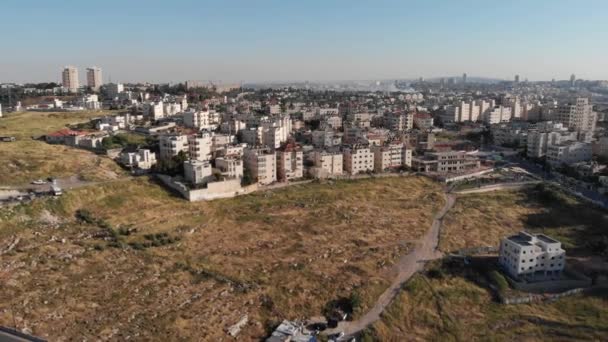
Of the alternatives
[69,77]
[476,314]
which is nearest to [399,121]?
[476,314]

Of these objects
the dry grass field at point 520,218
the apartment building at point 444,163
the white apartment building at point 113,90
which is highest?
the white apartment building at point 113,90

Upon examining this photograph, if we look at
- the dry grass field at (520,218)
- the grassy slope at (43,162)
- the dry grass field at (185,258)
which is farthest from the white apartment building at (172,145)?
the dry grass field at (520,218)

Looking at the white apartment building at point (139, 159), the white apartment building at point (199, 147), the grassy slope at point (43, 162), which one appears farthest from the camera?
the white apartment building at point (199, 147)

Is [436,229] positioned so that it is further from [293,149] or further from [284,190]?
[293,149]

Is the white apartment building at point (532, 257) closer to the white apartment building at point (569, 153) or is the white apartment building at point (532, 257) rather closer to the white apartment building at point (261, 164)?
the white apartment building at point (261, 164)

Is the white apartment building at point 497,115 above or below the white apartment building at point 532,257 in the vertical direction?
above

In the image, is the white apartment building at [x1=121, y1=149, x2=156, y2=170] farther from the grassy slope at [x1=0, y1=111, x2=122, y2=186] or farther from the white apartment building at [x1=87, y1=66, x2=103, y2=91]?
the white apartment building at [x1=87, y1=66, x2=103, y2=91]

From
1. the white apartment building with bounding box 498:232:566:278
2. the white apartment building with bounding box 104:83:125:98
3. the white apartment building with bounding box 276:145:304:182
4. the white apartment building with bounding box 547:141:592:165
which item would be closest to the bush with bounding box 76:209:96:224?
the white apartment building with bounding box 276:145:304:182
